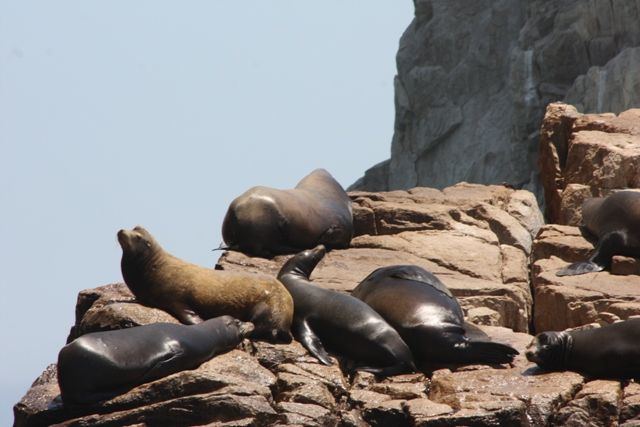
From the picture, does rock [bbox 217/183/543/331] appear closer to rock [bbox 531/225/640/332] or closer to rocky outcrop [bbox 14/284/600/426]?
rock [bbox 531/225/640/332]

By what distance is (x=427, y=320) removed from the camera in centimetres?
1030

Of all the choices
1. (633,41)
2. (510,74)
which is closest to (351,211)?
(633,41)

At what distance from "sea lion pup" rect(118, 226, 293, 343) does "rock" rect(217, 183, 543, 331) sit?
4.46 ft

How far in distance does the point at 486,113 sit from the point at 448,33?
412 cm

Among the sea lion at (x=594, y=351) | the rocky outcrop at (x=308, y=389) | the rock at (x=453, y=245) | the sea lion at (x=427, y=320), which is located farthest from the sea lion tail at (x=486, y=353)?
the rock at (x=453, y=245)

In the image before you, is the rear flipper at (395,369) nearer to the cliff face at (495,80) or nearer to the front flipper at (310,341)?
the front flipper at (310,341)

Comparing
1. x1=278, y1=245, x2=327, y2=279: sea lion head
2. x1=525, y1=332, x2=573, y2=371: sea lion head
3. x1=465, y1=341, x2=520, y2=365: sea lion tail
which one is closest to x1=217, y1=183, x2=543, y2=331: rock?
x1=278, y1=245, x2=327, y2=279: sea lion head

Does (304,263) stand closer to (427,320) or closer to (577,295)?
(427,320)

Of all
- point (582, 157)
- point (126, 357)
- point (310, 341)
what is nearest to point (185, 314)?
point (310, 341)

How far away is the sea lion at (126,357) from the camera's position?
29.8ft

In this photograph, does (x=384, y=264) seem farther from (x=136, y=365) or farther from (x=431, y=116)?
(x=431, y=116)

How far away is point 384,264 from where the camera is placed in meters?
13.2

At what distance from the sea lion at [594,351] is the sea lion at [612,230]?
10.7 feet

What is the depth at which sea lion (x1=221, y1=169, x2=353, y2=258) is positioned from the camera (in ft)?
44.9
